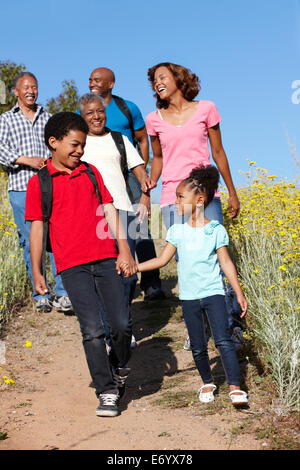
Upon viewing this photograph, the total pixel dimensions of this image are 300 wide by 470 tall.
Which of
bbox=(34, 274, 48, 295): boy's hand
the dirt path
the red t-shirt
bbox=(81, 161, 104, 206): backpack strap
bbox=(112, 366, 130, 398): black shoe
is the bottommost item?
the dirt path

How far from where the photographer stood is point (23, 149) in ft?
22.0

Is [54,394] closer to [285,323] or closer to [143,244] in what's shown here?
[285,323]

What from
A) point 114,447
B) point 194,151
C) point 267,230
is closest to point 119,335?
point 114,447

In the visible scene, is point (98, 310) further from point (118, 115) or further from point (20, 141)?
point (20, 141)

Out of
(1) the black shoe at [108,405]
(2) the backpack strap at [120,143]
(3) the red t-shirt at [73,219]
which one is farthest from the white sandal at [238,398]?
(2) the backpack strap at [120,143]

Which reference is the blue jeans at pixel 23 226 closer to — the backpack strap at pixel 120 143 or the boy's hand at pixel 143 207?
the boy's hand at pixel 143 207

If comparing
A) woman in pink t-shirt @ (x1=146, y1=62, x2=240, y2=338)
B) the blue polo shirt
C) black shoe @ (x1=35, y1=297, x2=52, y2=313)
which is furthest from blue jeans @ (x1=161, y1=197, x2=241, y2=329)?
black shoe @ (x1=35, y1=297, x2=52, y2=313)

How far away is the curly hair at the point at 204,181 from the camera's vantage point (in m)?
4.09

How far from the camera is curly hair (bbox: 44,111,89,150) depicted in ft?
13.5

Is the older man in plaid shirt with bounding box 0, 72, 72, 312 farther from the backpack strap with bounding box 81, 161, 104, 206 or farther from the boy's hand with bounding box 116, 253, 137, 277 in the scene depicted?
the boy's hand with bounding box 116, 253, 137, 277

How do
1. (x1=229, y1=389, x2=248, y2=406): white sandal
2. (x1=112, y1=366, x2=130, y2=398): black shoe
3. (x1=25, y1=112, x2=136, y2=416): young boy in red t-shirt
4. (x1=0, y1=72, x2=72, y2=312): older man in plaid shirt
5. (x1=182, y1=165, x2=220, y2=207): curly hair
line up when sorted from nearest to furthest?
1. (x1=229, y1=389, x2=248, y2=406): white sandal
2. (x1=25, y1=112, x2=136, y2=416): young boy in red t-shirt
3. (x1=182, y1=165, x2=220, y2=207): curly hair
4. (x1=112, y1=366, x2=130, y2=398): black shoe
5. (x1=0, y1=72, x2=72, y2=312): older man in plaid shirt

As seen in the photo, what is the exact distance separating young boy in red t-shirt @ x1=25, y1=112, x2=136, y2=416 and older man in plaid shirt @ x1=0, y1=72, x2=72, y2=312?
2.53 m

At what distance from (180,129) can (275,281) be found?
4.61 feet

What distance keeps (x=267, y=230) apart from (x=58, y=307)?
2899 millimetres
